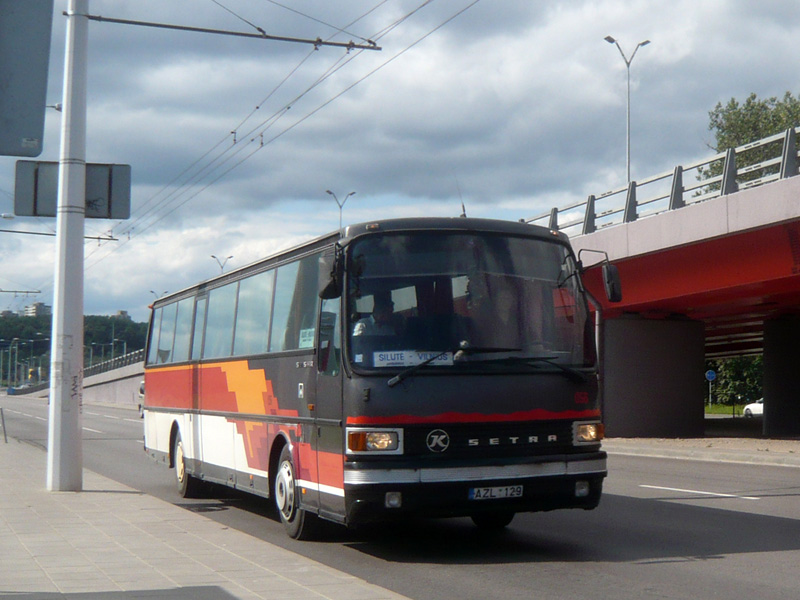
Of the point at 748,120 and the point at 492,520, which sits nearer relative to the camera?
the point at 492,520

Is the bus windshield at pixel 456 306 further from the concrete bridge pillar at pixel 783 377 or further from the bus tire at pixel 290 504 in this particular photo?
the concrete bridge pillar at pixel 783 377

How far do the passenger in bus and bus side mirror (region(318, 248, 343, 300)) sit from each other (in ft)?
1.09

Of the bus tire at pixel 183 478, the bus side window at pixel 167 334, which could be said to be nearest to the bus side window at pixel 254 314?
the bus tire at pixel 183 478

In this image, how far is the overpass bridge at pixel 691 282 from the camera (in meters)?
22.6

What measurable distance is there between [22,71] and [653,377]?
2839 cm

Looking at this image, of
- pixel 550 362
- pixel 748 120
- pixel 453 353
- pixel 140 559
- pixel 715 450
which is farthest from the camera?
pixel 748 120

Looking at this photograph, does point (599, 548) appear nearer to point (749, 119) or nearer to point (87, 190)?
point (87, 190)

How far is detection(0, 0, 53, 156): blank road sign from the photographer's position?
5.20m

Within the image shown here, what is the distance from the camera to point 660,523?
11.3 meters

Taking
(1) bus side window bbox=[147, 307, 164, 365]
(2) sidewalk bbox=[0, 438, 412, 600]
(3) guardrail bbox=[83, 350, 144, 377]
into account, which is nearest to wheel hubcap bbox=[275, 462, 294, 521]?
(2) sidewalk bbox=[0, 438, 412, 600]

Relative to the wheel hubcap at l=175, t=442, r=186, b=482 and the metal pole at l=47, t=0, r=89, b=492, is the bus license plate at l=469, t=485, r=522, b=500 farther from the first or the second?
the wheel hubcap at l=175, t=442, r=186, b=482

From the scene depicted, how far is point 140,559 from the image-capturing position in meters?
8.57

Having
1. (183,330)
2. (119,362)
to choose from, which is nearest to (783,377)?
(183,330)

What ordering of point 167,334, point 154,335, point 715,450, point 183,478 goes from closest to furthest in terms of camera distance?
1. point 183,478
2. point 167,334
3. point 154,335
4. point 715,450
